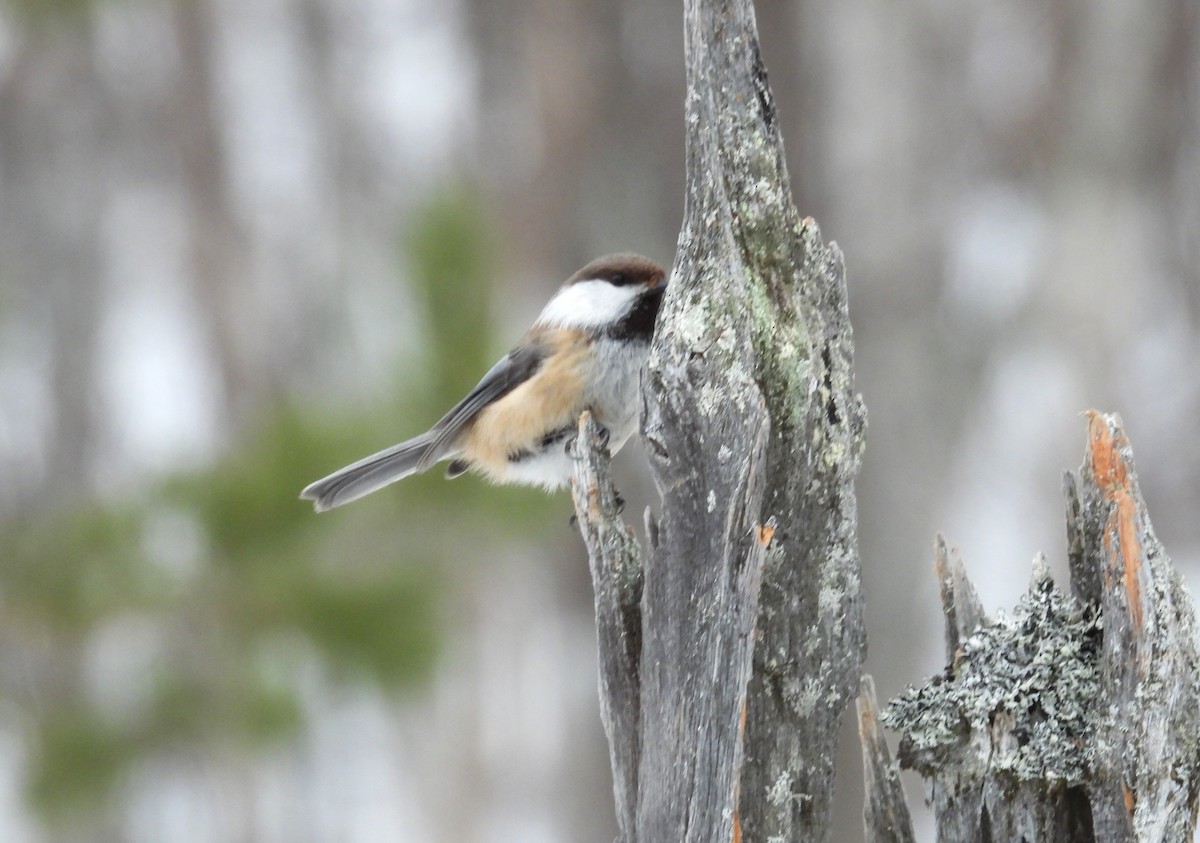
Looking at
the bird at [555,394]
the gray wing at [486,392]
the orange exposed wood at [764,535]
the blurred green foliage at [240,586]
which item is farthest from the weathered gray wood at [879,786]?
the blurred green foliage at [240,586]

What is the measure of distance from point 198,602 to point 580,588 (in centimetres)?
323

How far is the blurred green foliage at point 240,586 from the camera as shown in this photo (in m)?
4.25

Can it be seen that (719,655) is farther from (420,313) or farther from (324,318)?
(324,318)

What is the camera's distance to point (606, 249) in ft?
23.7

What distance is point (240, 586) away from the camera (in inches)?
172

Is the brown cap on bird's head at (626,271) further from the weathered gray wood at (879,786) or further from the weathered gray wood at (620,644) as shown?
the weathered gray wood at (879,786)

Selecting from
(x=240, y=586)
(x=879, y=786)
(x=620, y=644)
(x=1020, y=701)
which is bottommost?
(x=879, y=786)

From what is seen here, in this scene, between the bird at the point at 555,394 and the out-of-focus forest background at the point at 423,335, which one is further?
the out-of-focus forest background at the point at 423,335

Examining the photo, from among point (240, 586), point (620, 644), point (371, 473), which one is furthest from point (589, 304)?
point (240, 586)

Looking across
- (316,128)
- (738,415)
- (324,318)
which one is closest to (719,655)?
(738,415)

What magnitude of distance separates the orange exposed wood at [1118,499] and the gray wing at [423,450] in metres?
1.75

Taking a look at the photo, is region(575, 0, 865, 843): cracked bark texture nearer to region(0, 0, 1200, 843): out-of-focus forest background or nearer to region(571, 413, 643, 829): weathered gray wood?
region(571, 413, 643, 829): weathered gray wood

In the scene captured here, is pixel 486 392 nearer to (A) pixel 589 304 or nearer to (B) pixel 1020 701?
(A) pixel 589 304

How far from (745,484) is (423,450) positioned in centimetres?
191
